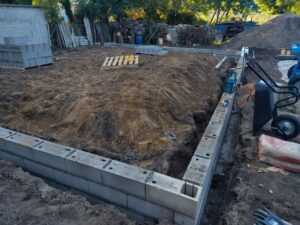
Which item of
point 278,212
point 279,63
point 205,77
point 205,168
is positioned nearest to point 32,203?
point 205,168

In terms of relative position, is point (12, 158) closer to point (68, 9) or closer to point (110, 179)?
point (110, 179)

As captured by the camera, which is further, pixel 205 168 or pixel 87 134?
pixel 87 134

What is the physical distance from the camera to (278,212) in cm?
244

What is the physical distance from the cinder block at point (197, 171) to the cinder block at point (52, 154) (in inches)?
53.5

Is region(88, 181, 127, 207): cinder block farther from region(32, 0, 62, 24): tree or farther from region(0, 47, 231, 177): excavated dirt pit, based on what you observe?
region(32, 0, 62, 24): tree

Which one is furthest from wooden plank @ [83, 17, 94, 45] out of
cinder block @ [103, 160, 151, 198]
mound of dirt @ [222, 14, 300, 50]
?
cinder block @ [103, 160, 151, 198]

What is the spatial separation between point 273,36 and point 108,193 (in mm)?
13118

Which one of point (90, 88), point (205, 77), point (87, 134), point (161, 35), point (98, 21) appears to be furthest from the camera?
point (161, 35)

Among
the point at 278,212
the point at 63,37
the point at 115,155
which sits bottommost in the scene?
the point at 278,212

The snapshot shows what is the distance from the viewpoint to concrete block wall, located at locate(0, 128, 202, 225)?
2225 millimetres

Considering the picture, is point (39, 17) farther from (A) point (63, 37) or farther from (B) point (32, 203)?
(B) point (32, 203)

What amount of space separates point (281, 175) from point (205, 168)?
1088 millimetres

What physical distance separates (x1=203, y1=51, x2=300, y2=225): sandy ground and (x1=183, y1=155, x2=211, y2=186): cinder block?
0.45 meters

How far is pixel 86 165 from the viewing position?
101 inches
